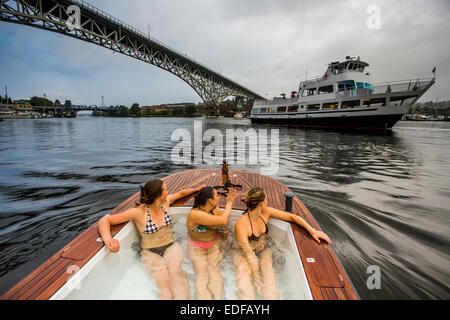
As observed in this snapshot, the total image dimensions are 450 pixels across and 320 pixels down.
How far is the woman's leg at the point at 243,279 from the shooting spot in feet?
6.07

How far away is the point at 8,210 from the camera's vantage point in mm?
4027

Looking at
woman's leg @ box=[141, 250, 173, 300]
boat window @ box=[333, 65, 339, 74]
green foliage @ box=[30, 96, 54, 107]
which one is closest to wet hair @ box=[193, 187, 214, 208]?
woman's leg @ box=[141, 250, 173, 300]

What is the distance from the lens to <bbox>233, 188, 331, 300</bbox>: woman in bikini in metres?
1.94

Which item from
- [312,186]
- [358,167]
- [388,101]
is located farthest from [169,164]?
[388,101]

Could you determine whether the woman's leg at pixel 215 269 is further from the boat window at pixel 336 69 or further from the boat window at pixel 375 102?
the boat window at pixel 336 69

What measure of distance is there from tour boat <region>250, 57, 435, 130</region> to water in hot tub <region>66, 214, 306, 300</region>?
936 inches

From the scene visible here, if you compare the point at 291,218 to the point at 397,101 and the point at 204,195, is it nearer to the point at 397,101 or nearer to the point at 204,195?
the point at 204,195

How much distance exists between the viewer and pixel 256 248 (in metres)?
2.52

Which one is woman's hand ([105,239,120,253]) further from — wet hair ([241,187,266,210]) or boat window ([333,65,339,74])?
boat window ([333,65,339,74])

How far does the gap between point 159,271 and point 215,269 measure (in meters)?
0.63

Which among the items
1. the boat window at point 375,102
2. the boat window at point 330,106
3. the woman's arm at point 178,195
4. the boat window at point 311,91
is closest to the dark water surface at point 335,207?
the woman's arm at point 178,195
